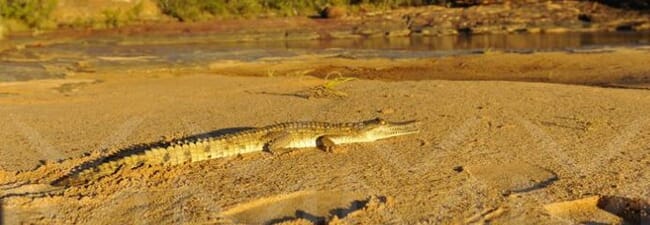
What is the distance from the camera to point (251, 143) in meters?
6.57

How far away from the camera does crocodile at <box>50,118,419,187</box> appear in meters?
5.82

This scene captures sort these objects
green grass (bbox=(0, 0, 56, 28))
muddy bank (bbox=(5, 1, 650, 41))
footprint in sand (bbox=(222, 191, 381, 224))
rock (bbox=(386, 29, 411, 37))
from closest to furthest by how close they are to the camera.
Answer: footprint in sand (bbox=(222, 191, 381, 224)) < muddy bank (bbox=(5, 1, 650, 41)) < rock (bbox=(386, 29, 411, 37)) < green grass (bbox=(0, 0, 56, 28))

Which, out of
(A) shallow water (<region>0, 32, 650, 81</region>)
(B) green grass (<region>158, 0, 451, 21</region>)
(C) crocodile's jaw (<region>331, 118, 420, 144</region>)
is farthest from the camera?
(B) green grass (<region>158, 0, 451, 21</region>)

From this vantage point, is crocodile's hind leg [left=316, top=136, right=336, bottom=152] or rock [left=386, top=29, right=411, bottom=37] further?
rock [left=386, top=29, right=411, bottom=37]

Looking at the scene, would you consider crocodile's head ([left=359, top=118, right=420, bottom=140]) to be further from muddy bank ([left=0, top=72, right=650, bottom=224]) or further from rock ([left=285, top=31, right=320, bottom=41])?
rock ([left=285, top=31, right=320, bottom=41])

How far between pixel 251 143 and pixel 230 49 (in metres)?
18.8

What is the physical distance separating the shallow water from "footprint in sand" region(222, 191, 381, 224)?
37.2 feet

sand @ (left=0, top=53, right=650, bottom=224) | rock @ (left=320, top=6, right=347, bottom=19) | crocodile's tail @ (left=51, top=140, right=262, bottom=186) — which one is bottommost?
rock @ (left=320, top=6, right=347, bottom=19)

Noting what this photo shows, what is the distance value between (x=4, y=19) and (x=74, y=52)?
11.6 m

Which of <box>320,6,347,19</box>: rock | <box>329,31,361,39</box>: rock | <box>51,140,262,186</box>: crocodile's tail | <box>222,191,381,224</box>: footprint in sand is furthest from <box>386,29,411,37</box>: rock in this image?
<box>222,191,381,224</box>: footprint in sand

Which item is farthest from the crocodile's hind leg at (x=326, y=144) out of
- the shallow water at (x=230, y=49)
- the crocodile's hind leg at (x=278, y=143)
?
the shallow water at (x=230, y=49)

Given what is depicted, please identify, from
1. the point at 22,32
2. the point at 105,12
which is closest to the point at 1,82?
the point at 22,32

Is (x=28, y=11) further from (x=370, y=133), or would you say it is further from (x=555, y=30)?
(x=370, y=133)

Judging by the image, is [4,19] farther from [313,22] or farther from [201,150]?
[201,150]
